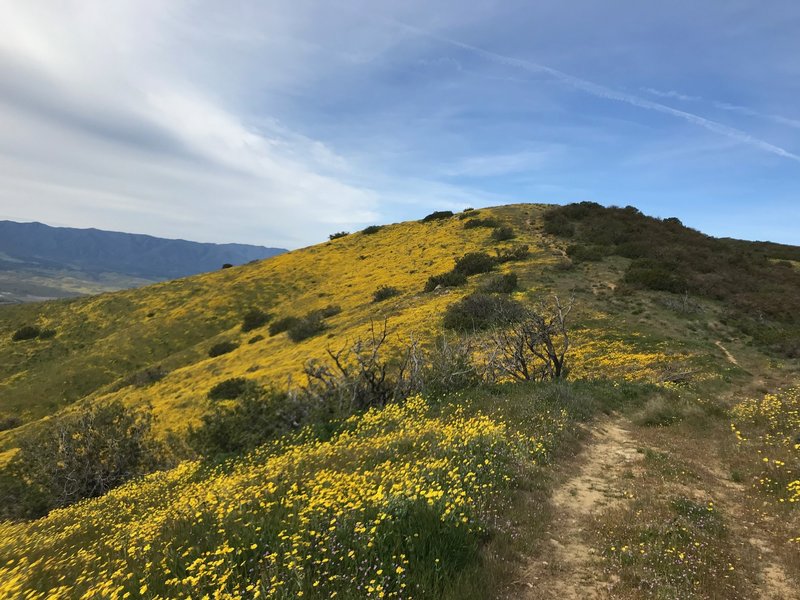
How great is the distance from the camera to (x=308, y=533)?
530cm

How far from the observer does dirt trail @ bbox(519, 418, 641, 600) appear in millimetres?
5016

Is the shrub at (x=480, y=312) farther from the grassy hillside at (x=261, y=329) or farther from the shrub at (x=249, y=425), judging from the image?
the shrub at (x=249, y=425)

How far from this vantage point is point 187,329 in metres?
45.9

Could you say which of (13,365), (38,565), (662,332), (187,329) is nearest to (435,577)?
(38,565)

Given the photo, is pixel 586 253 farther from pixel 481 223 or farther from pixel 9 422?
pixel 9 422

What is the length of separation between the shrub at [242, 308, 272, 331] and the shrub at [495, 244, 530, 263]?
2388cm

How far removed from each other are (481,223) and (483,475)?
51.9 meters

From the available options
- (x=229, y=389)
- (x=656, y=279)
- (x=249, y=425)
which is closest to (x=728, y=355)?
(x=656, y=279)

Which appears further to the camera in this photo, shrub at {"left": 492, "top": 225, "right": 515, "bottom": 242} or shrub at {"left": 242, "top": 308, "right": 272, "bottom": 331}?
shrub at {"left": 492, "top": 225, "right": 515, "bottom": 242}

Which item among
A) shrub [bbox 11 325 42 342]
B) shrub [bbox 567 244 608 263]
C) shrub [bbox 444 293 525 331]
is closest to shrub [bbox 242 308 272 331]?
shrub [bbox 444 293 525 331]

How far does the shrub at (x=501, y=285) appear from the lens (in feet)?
109

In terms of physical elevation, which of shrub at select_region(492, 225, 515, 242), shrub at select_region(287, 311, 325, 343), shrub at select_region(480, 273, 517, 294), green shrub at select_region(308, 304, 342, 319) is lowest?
shrub at select_region(287, 311, 325, 343)

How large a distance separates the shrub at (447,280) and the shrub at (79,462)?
24.5 m

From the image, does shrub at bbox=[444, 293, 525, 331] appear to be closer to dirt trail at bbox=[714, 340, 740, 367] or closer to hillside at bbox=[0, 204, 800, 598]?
hillside at bbox=[0, 204, 800, 598]
